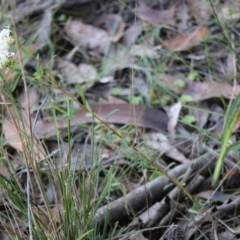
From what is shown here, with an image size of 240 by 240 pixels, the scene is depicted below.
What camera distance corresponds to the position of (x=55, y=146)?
1.72 metres

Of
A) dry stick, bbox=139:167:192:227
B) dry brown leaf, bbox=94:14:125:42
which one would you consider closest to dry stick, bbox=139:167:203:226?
dry stick, bbox=139:167:192:227

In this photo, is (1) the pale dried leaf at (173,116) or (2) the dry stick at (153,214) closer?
(2) the dry stick at (153,214)

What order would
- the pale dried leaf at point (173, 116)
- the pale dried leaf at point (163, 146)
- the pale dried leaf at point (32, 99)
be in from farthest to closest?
the pale dried leaf at point (32, 99)
the pale dried leaf at point (173, 116)
the pale dried leaf at point (163, 146)

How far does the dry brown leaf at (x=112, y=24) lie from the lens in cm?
218

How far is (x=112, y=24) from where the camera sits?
7.32 feet

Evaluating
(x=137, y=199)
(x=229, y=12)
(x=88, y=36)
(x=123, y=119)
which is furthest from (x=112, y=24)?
(x=137, y=199)

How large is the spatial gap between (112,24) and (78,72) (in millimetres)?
306

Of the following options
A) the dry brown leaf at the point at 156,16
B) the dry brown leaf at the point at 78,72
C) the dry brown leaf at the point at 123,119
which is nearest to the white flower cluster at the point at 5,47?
the dry brown leaf at the point at 123,119

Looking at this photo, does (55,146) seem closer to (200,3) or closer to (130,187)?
(130,187)

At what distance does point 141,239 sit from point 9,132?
2.01 ft

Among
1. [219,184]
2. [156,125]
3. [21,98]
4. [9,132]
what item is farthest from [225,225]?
[21,98]

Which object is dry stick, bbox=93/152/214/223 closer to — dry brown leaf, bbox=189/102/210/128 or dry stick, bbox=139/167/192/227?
dry stick, bbox=139/167/192/227

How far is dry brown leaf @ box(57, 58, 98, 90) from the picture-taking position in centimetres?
199

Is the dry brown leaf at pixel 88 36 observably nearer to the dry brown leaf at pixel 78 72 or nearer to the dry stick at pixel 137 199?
the dry brown leaf at pixel 78 72
